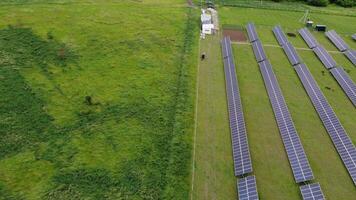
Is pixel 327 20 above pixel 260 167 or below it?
above

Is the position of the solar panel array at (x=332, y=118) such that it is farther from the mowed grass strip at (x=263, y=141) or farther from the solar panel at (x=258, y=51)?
the mowed grass strip at (x=263, y=141)

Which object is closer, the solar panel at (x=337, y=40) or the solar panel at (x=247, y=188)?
the solar panel at (x=247, y=188)

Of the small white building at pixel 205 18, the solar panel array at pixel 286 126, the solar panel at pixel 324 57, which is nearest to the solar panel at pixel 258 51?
the solar panel array at pixel 286 126

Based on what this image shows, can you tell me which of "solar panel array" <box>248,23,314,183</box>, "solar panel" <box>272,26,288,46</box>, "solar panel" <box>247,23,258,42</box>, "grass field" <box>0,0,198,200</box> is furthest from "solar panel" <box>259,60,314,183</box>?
"solar panel" <box>272,26,288,46</box>

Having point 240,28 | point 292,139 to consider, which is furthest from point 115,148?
point 240,28

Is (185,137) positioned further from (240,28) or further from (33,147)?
(240,28)

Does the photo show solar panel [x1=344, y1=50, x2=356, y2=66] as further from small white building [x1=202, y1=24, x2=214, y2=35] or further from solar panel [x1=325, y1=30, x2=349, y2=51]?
small white building [x1=202, y1=24, x2=214, y2=35]
